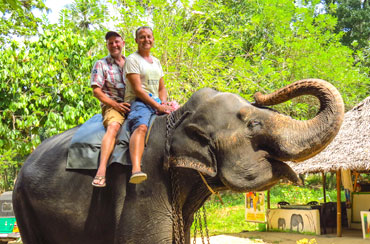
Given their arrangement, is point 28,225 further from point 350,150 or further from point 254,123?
point 350,150

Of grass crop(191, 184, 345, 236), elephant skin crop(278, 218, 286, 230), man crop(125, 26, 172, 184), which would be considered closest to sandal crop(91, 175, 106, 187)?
man crop(125, 26, 172, 184)

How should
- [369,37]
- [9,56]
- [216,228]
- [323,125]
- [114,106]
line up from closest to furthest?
[323,125] < [114,106] < [9,56] < [216,228] < [369,37]

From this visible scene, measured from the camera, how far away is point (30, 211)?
3.35m

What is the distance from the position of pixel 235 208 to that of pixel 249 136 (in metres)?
15.1

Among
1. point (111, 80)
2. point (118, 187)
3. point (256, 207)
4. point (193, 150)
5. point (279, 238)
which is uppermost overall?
point (111, 80)

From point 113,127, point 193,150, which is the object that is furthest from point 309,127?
point 113,127

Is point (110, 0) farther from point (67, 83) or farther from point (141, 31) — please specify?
point (141, 31)

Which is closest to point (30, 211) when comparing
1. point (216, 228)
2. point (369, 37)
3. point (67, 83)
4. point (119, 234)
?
point (119, 234)

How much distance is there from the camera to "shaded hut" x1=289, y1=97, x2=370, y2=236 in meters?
11.2

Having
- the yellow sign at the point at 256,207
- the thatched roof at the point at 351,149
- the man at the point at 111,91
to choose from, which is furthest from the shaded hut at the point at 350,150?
the man at the point at 111,91

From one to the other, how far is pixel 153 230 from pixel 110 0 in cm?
992

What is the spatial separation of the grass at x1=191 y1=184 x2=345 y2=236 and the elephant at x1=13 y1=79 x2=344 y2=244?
1004 centimetres

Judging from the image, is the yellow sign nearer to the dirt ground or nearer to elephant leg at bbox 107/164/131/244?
the dirt ground

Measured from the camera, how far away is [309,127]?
2.66 m
